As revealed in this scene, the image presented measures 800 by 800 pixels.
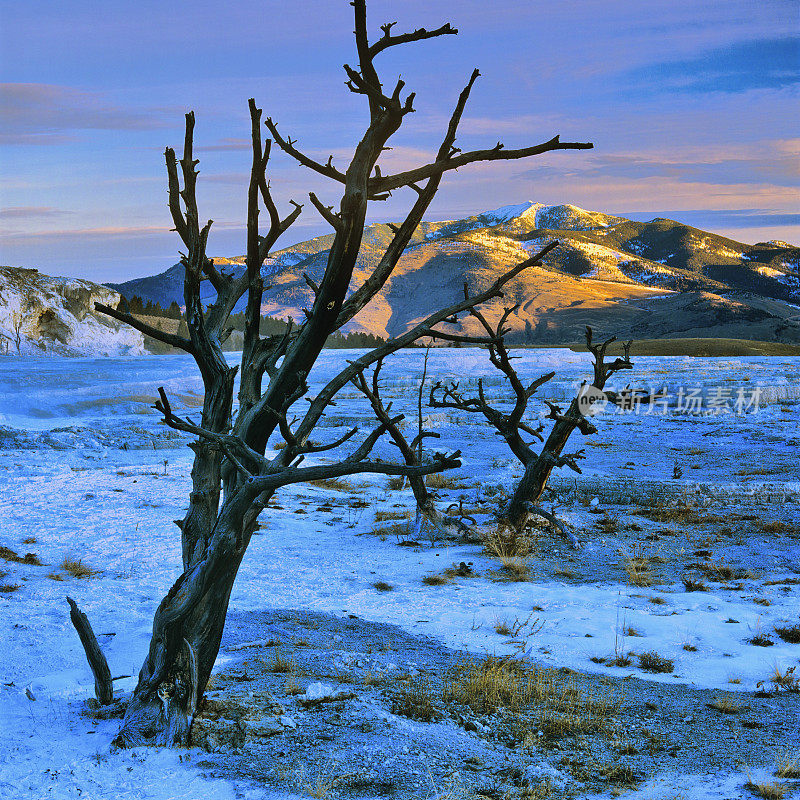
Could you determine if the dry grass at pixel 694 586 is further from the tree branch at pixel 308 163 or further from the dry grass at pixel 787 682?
the tree branch at pixel 308 163

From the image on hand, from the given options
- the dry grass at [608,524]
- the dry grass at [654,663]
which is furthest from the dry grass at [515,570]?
the dry grass at [654,663]

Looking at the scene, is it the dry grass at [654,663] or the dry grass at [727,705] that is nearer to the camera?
the dry grass at [727,705]

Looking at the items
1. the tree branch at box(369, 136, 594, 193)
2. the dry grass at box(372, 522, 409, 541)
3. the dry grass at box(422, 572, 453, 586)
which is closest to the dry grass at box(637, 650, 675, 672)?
the dry grass at box(422, 572, 453, 586)

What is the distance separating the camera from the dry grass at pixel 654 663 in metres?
6.82

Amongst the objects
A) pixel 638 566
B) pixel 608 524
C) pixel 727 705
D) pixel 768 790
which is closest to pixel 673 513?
pixel 608 524

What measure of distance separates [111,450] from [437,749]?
575 inches

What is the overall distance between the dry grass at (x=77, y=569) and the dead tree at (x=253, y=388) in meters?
4.69

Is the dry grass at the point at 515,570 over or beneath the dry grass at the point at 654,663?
beneath

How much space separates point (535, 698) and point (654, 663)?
1.63 m

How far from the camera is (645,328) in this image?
127875 millimetres

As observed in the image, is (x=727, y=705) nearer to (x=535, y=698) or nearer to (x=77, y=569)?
(x=535, y=698)

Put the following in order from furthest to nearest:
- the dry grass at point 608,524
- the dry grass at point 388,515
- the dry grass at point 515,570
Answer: the dry grass at point 388,515 < the dry grass at point 608,524 < the dry grass at point 515,570

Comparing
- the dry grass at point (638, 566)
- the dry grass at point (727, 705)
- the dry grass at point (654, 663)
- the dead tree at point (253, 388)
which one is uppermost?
the dead tree at point (253, 388)

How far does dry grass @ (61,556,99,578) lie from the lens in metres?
9.11
